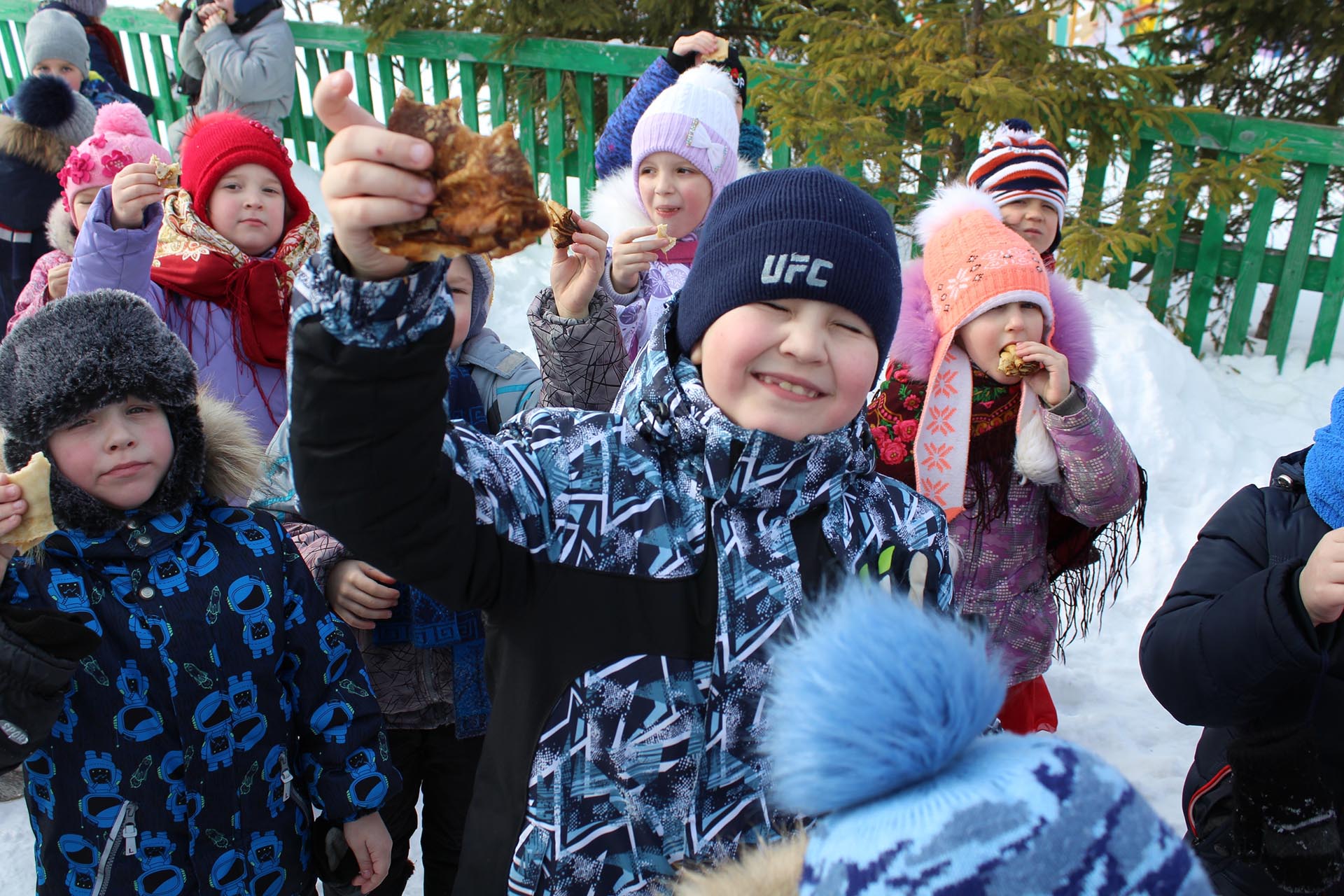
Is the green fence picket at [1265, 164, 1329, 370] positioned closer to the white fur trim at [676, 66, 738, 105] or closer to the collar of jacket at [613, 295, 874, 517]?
the white fur trim at [676, 66, 738, 105]

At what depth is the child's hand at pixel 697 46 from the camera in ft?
14.3

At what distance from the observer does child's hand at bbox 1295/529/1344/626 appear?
1.57m

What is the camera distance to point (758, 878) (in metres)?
0.85

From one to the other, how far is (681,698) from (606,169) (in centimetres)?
338

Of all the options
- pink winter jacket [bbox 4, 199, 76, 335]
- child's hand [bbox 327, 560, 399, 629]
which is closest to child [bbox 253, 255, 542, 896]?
child's hand [bbox 327, 560, 399, 629]

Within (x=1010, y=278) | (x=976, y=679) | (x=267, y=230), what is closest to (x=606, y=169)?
(x=267, y=230)

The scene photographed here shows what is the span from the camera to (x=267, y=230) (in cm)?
287

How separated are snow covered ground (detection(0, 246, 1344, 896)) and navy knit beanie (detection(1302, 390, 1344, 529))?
1618mm

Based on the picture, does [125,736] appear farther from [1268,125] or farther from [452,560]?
[1268,125]

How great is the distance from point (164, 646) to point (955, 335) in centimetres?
203

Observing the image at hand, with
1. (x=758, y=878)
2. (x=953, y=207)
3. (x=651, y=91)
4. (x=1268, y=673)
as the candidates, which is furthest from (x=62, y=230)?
(x=1268, y=673)

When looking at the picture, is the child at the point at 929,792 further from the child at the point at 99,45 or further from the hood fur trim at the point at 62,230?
the child at the point at 99,45

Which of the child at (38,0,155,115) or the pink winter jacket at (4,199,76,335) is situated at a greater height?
the child at (38,0,155,115)

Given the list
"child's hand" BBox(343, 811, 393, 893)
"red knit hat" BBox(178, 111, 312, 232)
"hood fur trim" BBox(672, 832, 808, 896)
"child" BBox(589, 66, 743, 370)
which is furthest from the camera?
"child" BBox(589, 66, 743, 370)
